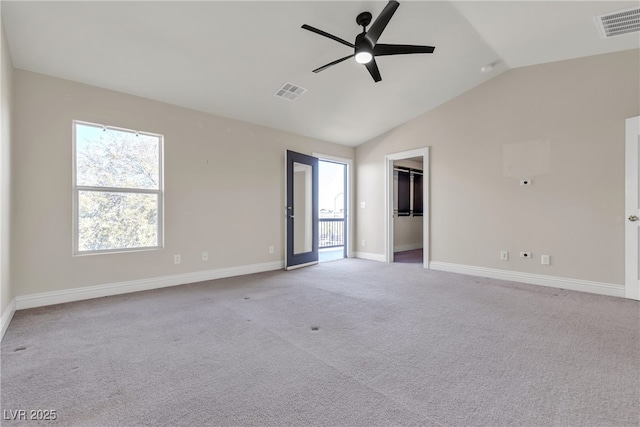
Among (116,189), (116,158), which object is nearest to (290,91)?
(116,158)

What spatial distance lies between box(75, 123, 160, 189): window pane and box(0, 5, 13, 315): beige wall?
26.5 inches

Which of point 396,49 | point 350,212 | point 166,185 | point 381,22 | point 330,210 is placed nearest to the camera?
point 381,22

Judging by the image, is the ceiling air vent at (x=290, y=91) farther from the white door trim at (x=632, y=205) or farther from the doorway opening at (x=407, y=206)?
the white door trim at (x=632, y=205)

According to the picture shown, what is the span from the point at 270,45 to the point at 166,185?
7.61 feet

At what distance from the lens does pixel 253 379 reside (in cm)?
179

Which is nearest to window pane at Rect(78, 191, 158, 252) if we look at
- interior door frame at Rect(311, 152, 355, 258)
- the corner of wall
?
the corner of wall

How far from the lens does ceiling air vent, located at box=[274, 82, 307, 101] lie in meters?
4.08

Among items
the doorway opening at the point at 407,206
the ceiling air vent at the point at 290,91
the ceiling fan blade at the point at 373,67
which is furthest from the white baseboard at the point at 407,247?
the ceiling fan blade at the point at 373,67

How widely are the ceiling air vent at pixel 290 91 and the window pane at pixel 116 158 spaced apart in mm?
1865

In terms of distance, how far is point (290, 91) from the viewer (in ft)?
13.8

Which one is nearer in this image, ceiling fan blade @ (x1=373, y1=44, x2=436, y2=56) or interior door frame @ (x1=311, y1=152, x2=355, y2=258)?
ceiling fan blade @ (x1=373, y1=44, x2=436, y2=56)

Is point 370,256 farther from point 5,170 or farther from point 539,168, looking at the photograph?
point 5,170

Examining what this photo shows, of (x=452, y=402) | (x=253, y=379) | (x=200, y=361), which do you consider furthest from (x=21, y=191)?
(x=452, y=402)

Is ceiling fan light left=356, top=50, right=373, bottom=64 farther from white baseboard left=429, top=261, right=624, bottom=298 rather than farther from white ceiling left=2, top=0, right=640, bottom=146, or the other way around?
white baseboard left=429, top=261, right=624, bottom=298
